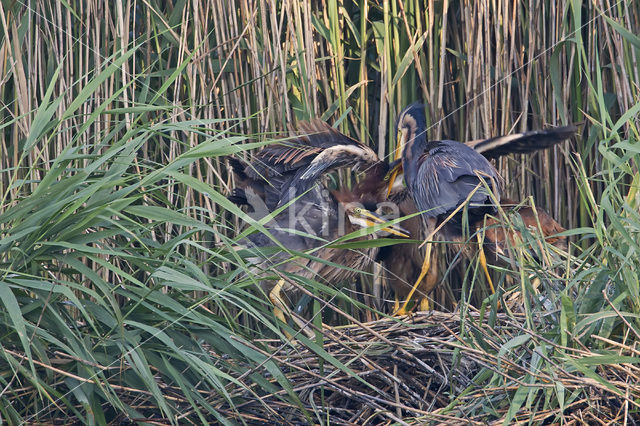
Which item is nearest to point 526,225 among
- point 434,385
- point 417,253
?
point 417,253

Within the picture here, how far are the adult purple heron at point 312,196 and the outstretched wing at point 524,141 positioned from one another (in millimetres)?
366

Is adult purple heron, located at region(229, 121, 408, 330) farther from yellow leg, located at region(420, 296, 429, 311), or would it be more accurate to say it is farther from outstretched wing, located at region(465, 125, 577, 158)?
outstretched wing, located at region(465, 125, 577, 158)

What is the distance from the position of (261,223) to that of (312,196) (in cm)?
110

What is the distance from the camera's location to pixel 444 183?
2490 mm

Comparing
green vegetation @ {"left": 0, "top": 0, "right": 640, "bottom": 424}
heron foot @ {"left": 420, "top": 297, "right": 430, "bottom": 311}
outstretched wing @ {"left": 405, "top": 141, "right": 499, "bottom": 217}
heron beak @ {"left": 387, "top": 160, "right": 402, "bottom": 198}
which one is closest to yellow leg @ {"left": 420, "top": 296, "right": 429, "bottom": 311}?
heron foot @ {"left": 420, "top": 297, "right": 430, "bottom": 311}

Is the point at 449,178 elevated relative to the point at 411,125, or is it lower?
lower

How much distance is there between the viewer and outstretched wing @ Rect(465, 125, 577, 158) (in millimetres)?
2410

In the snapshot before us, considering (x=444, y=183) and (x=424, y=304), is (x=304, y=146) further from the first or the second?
(x=424, y=304)

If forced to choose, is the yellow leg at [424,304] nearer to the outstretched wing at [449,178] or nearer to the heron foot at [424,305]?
the heron foot at [424,305]

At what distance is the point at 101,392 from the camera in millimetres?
1497

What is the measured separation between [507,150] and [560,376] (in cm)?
116

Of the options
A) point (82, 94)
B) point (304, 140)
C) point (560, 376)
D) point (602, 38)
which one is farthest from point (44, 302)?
point (602, 38)

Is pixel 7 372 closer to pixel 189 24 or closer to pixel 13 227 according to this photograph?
pixel 13 227

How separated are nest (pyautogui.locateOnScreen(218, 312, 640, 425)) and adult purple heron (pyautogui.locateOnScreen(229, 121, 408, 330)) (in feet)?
1.96
